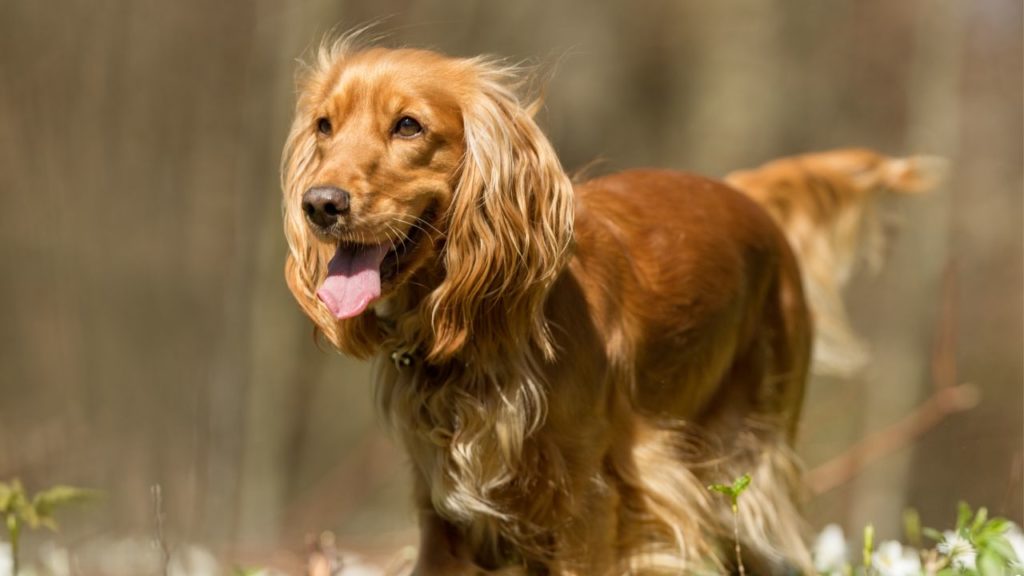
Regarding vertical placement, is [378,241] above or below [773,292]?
above

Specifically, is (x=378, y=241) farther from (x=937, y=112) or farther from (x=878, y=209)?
(x=937, y=112)

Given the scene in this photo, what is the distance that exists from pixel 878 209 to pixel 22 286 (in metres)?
5.35

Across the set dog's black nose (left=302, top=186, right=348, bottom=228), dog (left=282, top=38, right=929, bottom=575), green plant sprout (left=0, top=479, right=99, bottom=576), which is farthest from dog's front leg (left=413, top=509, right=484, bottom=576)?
dog's black nose (left=302, top=186, right=348, bottom=228)

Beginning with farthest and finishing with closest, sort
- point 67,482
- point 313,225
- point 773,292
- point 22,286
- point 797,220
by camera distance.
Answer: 1. point 22,286
2. point 67,482
3. point 797,220
4. point 773,292
5. point 313,225

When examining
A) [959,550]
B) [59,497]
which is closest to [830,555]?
[959,550]

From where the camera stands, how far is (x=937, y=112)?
323 inches

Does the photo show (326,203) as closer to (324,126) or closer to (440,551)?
(324,126)

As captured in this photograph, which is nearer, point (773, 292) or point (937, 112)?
point (773, 292)

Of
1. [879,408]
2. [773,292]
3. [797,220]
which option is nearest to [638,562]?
[773,292]

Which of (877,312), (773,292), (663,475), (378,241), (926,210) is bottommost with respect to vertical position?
(877,312)

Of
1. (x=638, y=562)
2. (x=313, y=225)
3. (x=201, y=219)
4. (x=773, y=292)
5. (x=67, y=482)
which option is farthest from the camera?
(x=201, y=219)

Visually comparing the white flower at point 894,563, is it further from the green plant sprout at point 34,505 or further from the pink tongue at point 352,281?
the green plant sprout at point 34,505

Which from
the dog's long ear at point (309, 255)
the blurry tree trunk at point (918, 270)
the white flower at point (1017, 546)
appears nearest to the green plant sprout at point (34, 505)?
the dog's long ear at point (309, 255)

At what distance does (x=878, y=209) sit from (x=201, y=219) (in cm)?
495
